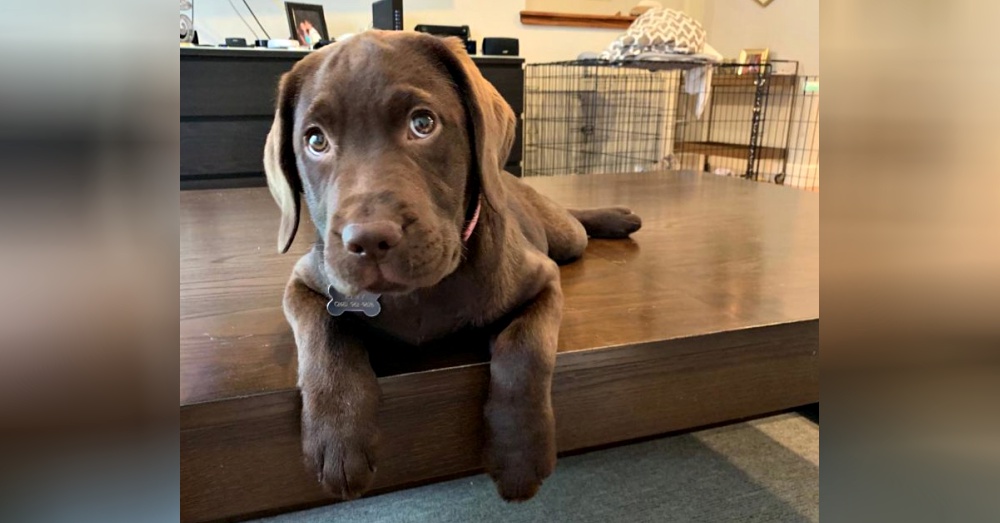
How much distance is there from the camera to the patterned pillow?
3988 millimetres

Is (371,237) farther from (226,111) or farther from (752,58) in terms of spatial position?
(752,58)

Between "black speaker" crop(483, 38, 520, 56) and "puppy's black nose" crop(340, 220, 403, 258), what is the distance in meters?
3.38

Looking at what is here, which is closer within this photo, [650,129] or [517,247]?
[517,247]

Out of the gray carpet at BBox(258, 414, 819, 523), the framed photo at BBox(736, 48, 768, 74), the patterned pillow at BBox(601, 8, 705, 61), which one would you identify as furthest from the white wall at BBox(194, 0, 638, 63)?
the gray carpet at BBox(258, 414, 819, 523)

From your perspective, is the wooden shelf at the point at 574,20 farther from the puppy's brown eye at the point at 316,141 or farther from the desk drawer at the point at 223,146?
the puppy's brown eye at the point at 316,141

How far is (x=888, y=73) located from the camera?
0.92ft

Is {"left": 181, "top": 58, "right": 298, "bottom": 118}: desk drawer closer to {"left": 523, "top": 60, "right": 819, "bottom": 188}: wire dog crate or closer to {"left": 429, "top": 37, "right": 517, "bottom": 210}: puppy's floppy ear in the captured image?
{"left": 523, "top": 60, "right": 819, "bottom": 188}: wire dog crate

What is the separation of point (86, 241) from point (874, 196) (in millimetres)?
303

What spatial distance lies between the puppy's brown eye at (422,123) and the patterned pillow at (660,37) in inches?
133

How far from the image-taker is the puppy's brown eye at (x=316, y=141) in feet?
2.89

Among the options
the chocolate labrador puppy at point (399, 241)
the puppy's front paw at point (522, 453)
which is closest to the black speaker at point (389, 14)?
the chocolate labrador puppy at point (399, 241)

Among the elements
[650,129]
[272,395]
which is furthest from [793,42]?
[272,395]

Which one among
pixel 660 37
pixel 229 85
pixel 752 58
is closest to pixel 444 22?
pixel 660 37

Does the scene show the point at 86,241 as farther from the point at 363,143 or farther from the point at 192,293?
the point at 192,293
